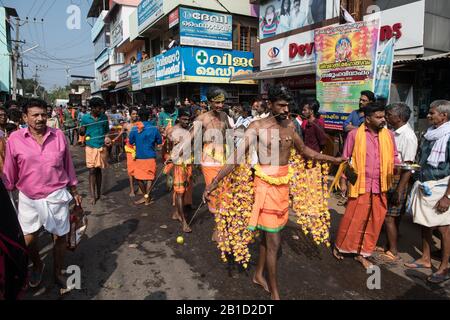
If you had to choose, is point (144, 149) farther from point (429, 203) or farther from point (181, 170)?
point (429, 203)

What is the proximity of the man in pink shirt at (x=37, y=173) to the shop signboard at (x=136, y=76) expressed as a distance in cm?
1885

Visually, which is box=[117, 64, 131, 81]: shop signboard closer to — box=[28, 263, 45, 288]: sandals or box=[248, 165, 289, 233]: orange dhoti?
box=[28, 263, 45, 288]: sandals

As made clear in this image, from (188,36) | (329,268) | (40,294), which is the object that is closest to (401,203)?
(329,268)

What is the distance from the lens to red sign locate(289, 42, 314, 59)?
10.3 meters

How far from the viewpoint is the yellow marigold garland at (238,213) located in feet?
10.8

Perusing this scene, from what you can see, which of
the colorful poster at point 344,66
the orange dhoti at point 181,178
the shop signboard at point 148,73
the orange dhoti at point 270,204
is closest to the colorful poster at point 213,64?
the shop signboard at point 148,73

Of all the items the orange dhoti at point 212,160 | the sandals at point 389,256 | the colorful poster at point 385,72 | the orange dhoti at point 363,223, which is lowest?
the sandals at point 389,256

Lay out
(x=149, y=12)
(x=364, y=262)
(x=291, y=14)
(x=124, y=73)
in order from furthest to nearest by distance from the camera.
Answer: (x=124, y=73) → (x=149, y=12) → (x=291, y=14) → (x=364, y=262)

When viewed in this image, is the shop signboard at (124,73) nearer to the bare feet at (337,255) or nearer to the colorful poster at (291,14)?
the colorful poster at (291,14)

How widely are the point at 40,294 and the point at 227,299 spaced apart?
1822mm

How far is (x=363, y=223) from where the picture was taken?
3797 millimetres

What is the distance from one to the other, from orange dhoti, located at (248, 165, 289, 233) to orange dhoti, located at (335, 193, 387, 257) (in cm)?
119

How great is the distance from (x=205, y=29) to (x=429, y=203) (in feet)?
43.5

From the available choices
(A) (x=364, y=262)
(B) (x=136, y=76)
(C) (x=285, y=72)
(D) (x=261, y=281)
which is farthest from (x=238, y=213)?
(B) (x=136, y=76)
